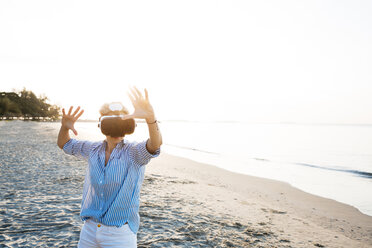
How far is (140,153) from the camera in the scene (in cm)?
242

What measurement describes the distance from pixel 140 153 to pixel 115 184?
→ 360mm

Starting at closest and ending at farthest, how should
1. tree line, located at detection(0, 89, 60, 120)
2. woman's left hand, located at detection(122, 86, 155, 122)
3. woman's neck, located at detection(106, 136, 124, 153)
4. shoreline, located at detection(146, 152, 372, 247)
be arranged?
1. woman's left hand, located at detection(122, 86, 155, 122)
2. woman's neck, located at detection(106, 136, 124, 153)
3. shoreline, located at detection(146, 152, 372, 247)
4. tree line, located at detection(0, 89, 60, 120)

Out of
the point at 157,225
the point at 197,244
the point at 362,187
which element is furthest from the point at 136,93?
the point at 362,187

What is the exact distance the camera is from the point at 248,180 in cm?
1538

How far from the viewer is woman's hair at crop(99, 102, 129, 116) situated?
2510 millimetres

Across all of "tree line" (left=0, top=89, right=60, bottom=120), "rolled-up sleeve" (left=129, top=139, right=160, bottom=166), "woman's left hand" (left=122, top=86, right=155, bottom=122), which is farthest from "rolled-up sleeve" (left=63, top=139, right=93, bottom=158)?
"tree line" (left=0, top=89, right=60, bottom=120)

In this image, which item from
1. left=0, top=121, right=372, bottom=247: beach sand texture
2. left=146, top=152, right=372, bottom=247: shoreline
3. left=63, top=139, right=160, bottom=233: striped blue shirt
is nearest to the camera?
left=63, top=139, right=160, bottom=233: striped blue shirt

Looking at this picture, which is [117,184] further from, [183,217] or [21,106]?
[21,106]

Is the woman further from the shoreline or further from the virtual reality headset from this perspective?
the shoreline

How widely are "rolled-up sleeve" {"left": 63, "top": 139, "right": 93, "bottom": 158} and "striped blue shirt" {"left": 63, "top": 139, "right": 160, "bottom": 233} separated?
0.74 ft

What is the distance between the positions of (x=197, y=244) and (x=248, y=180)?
1070cm

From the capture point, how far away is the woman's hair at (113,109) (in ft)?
8.23

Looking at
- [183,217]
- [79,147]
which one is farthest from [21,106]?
[79,147]

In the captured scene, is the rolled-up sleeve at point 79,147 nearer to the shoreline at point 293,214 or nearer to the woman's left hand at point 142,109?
the woman's left hand at point 142,109
